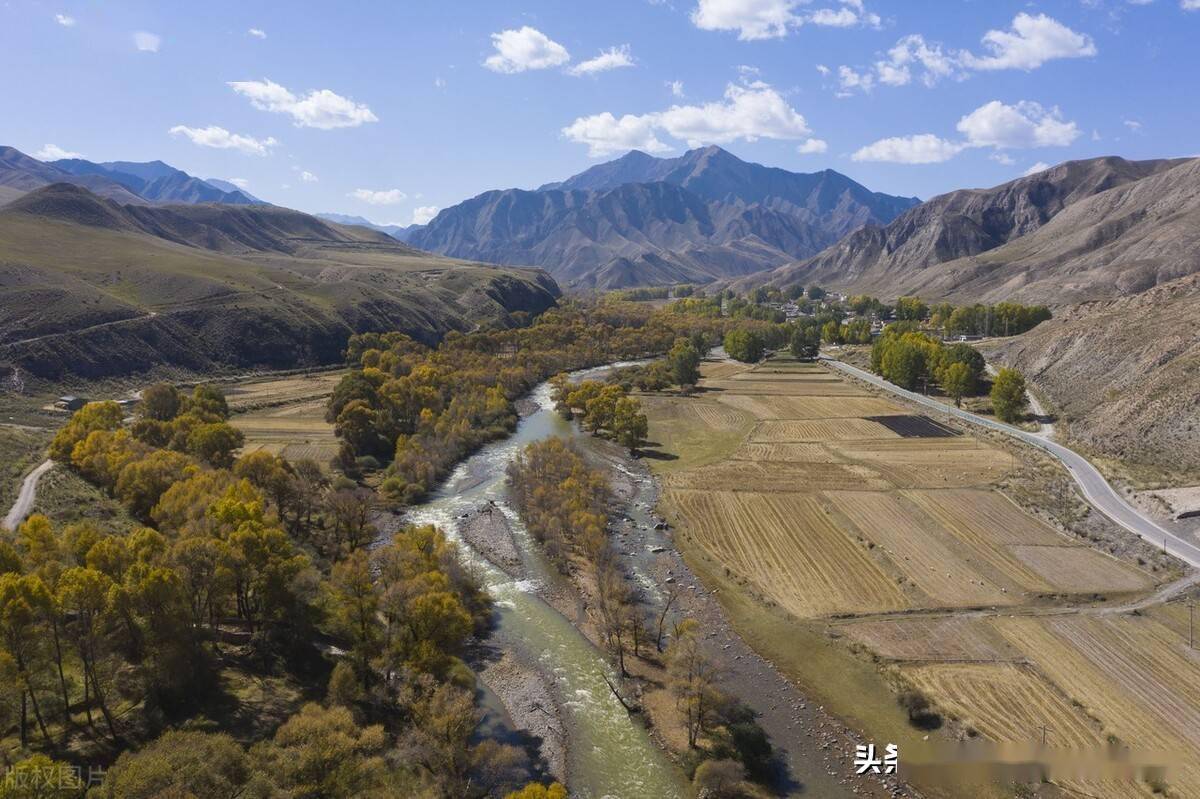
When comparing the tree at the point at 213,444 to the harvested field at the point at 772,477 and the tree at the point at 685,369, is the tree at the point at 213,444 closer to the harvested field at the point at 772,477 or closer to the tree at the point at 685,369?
the harvested field at the point at 772,477

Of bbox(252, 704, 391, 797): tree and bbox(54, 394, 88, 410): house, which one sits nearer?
bbox(252, 704, 391, 797): tree

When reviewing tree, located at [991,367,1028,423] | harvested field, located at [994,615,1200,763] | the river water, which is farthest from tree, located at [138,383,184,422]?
tree, located at [991,367,1028,423]

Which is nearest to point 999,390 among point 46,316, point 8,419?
point 8,419

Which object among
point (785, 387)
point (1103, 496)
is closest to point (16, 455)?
point (1103, 496)

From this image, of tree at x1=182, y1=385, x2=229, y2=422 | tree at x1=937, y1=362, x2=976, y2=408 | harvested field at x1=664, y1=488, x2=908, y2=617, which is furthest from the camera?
tree at x1=937, y1=362, x2=976, y2=408

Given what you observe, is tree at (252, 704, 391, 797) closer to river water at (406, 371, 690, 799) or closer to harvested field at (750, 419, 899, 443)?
river water at (406, 371, 690, 799)

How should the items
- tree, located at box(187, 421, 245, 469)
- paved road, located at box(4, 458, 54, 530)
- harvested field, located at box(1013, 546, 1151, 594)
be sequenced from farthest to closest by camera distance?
tree, located at box(187, 421, 245, 469)
harvested field, located at box(1013, 546, 1151, 594)
paved road, located at box(4, 458, 54, 530)

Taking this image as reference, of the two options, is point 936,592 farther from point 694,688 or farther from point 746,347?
point 746,347

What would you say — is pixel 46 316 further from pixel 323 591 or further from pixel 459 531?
pixel 323 591
